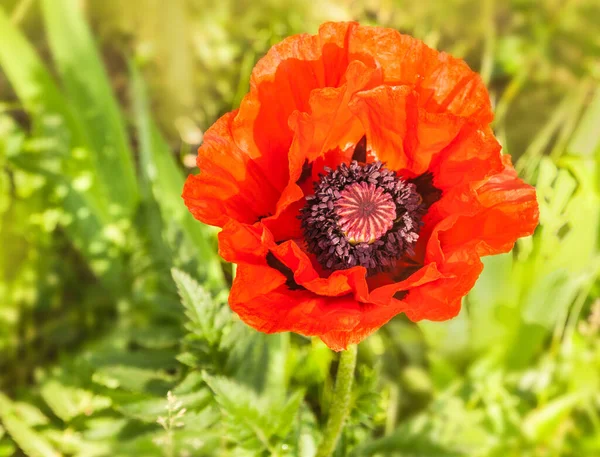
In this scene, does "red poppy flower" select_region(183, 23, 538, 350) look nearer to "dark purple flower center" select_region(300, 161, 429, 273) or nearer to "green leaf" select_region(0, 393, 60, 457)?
→ "dark purple flower center" select_region(300, 161, 429, 273)

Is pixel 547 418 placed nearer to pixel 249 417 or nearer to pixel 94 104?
pixel 249 417

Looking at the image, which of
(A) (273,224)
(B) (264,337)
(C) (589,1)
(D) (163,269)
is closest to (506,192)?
(A) (273,224)

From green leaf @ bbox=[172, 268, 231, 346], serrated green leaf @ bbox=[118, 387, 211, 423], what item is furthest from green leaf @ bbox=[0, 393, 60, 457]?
green leaf @ bbox=[172, 268, 231, 346]

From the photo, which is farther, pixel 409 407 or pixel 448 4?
pixel 448 4

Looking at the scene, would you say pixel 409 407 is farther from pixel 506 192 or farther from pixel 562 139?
pixel 506 192

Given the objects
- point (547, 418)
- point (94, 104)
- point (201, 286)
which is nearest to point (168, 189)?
point (94, 104)

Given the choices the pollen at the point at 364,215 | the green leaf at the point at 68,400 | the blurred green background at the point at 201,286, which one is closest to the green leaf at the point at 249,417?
the blurred green background at the point at 201,286

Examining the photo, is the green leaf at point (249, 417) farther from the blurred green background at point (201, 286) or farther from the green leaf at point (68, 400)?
the green leaf at point (68, 400)
